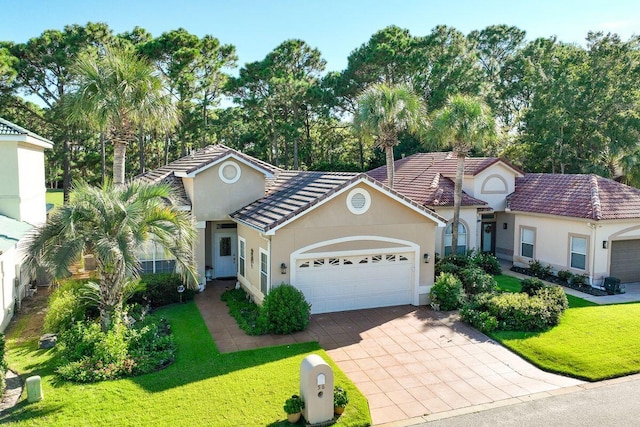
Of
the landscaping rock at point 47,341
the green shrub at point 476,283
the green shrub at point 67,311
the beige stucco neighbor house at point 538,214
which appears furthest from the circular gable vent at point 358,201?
the landscaping rock at point 47,341

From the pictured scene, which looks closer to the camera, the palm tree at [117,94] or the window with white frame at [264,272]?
the window with white frame at [264,272]

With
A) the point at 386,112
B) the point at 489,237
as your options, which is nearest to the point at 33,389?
the point at 386,112

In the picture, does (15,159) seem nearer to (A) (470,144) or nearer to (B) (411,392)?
(B) (411,392)

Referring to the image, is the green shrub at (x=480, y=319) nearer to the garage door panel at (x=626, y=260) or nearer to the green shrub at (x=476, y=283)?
the green shrub at (x=476, y=283)

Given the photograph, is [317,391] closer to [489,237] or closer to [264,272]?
[264,272]

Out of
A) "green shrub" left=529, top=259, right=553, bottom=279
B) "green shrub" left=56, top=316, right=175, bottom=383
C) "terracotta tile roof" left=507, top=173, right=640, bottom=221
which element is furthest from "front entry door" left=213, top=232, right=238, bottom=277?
"terracotta tile roof" left=507, top=173, right=640, bottom=221

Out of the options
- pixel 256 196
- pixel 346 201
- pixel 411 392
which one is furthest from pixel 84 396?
pixel 256 196
